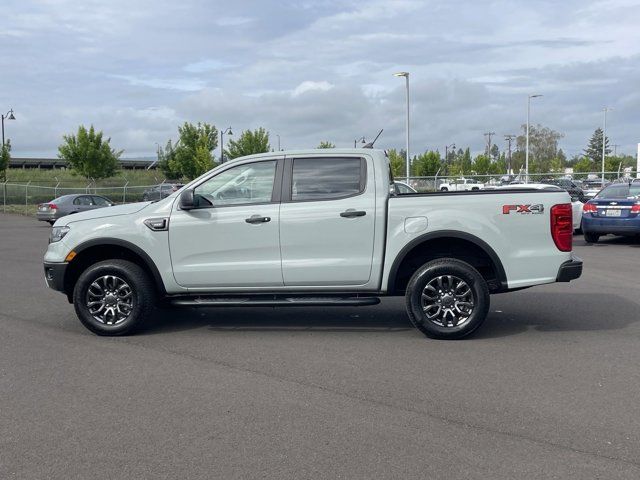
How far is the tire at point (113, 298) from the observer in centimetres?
747

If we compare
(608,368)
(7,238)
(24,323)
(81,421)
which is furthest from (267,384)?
(7,238)

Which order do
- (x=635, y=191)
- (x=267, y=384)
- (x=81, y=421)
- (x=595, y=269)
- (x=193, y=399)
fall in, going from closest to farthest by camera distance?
(x=81, y=421)
(x=193, y=399)
(x=267, y=384)
(x=595, y=269)
(x=635, y=191)

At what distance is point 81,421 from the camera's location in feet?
16.0

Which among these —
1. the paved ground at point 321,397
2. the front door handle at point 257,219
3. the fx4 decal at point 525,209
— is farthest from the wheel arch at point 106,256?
the fx4 decal at point 525,209

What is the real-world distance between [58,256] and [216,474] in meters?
4.40

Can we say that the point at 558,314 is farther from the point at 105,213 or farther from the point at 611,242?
the point at 611,242

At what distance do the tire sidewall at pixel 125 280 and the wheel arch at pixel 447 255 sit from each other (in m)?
2.59

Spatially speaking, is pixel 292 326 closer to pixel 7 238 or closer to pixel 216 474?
pixel 216 474

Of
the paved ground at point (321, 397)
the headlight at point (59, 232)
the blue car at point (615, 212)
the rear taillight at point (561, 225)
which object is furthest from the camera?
the blue car at point (615, 212)

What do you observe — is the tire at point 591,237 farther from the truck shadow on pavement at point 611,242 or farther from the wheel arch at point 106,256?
the wheel arch at point 106,256

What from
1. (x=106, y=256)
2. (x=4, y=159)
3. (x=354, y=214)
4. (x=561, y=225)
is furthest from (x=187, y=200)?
(x=4, y=159)

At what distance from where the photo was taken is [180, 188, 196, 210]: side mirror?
7262 mm

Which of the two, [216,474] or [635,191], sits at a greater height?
[635,191]

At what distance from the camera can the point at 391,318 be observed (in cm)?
836
